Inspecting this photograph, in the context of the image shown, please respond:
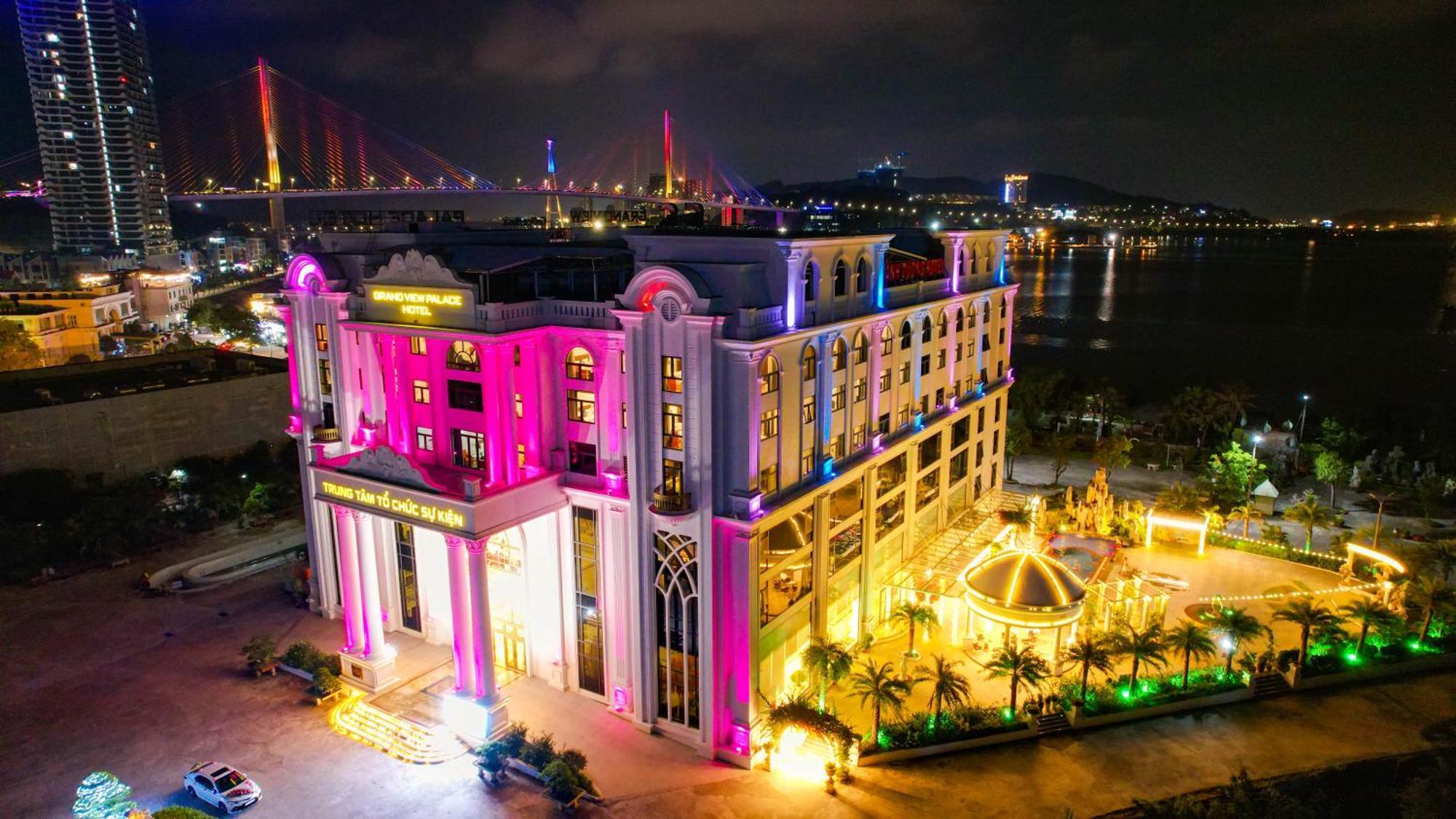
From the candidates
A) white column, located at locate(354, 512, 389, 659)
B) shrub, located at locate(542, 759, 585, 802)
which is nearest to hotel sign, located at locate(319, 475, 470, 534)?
white column, located at locate(354, 512, 389, 659)

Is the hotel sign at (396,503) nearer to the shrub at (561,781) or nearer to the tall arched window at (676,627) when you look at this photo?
the tall arched window at (676,627)

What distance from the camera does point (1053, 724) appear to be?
2859cm

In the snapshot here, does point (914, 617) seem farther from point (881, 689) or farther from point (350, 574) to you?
point (350, 574)

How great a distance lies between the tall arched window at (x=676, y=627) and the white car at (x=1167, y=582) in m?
22.4

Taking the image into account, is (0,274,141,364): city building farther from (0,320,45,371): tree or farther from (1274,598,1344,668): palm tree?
(1274,598,1344,668): palm tree

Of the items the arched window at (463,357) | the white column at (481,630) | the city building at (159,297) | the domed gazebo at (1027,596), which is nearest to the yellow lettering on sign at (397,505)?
the white column at (481,630)

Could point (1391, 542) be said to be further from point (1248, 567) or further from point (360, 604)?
point (360, 604)

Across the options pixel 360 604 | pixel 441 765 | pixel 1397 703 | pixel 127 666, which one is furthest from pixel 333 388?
pixel 1397 703

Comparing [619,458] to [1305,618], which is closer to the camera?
[619,458]

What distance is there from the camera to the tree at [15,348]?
66.6 meters

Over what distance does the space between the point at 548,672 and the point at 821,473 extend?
12.3 meters

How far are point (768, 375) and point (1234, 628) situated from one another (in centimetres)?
1868

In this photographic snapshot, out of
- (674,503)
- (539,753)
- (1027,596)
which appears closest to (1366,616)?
(1027,596)

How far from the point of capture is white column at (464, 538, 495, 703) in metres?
27.8
